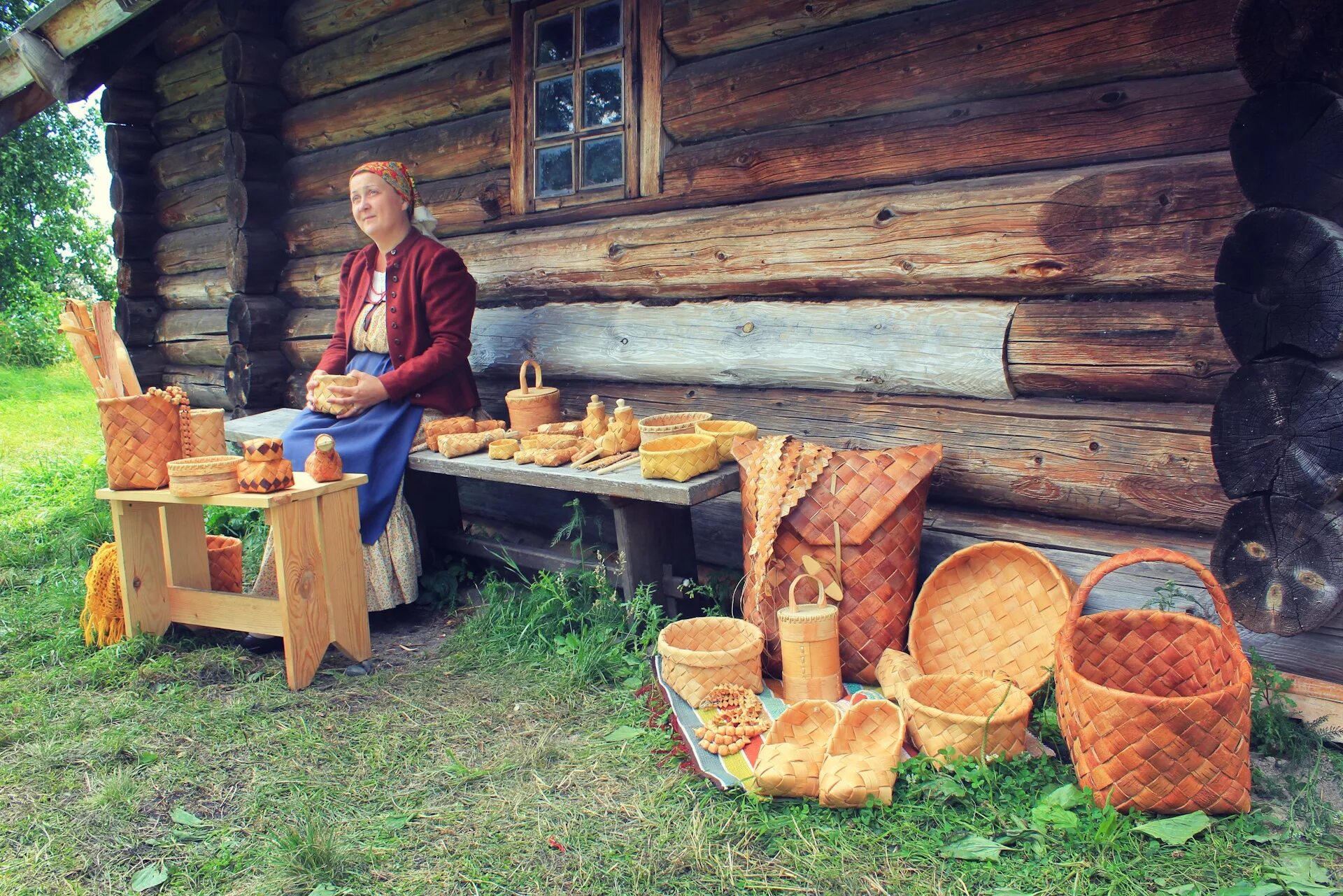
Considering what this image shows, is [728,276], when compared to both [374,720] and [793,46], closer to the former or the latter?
[793,46]

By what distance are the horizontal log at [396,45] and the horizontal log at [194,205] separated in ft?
3.72

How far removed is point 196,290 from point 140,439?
3.93 m

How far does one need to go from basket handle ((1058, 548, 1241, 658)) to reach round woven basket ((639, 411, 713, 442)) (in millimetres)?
1605

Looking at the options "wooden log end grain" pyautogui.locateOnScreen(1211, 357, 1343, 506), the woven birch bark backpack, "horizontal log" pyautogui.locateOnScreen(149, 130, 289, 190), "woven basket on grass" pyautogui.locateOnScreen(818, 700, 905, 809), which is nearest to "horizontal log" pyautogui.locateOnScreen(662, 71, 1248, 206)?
"wooden log end grain" pyautogui.locateOnScreen(1211, 357, 1343, 506)

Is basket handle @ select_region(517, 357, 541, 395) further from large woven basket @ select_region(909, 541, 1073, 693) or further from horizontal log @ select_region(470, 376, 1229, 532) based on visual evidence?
large woven basket @ select_region(909, 541, 1073, 693)

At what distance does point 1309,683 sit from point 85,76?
6616mm

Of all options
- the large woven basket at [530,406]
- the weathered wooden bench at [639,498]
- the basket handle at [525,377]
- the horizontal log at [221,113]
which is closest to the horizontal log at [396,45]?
the horizontal log at [221,113]

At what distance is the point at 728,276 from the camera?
13.2 ft

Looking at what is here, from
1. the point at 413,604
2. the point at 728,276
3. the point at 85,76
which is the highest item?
the point at 85,76

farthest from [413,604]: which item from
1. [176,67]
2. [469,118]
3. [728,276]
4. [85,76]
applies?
[176,67]

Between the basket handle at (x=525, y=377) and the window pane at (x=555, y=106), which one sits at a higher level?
the window pane at (x=555, y=106)

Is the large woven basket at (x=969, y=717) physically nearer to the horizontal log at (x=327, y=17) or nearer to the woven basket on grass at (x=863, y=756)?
the woven basket on grass at (x=863, y=756)

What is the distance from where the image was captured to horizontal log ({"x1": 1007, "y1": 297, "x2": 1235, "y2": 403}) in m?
2.97

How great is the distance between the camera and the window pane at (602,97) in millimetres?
4371
